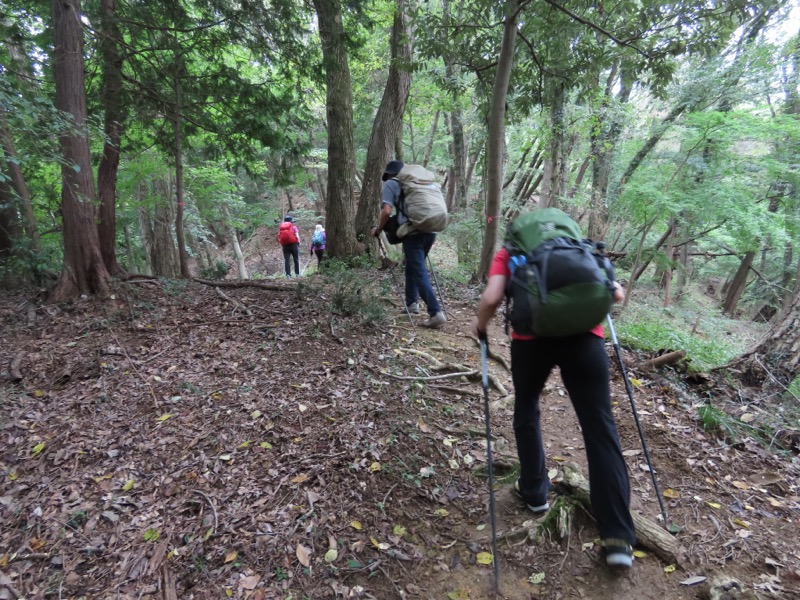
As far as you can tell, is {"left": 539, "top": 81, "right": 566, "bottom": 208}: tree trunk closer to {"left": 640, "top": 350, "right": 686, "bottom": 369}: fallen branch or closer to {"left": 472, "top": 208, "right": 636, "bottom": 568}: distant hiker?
{"left": 640, "top": 350, "right": 686, "bottom": 369}: fallen branch

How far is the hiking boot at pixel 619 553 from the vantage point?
2111 millimetres

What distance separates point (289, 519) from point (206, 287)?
17.0ft

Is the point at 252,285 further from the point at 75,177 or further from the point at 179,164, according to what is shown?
the point at 75,177

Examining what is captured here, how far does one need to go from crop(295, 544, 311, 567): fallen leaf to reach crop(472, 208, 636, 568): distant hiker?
1.62 meters

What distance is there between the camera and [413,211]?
4840 mm

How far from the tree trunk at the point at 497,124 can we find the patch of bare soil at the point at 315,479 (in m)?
2.62

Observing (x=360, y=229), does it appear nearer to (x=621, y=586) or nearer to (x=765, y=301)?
(x=621, y=586)

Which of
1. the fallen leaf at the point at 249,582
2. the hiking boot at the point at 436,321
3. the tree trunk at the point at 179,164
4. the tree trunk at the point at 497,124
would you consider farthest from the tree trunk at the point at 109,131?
the fallen leaf at the point at 249,582

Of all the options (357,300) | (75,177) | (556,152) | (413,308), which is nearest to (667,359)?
(413,308)

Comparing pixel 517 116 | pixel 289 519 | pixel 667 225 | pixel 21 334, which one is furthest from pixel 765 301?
pixel 21 334

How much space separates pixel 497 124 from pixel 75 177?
5881 millimetres

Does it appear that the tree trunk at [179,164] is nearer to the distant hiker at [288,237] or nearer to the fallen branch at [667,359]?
the distant hiker at [288,237]

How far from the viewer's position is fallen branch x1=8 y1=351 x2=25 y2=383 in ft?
13.8

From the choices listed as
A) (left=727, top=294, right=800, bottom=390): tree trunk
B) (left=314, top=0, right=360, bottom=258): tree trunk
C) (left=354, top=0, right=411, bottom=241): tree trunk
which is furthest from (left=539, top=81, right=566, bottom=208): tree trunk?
(left=727, top=294, right=800, bottom=390): tree trunk
